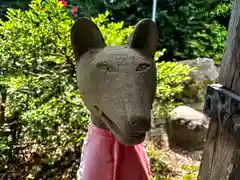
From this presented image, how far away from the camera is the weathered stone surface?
6.97ft

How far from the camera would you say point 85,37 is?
0.63m

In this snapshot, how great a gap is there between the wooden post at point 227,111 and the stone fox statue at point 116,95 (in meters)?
0.39

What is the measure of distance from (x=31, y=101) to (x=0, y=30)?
405 millimetres

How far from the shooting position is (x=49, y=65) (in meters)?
1.43

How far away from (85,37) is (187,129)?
1689 mm

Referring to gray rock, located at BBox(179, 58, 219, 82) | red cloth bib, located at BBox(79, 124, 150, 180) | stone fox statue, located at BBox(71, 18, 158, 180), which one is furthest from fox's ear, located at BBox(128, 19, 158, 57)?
gray rock, located at BBox(179, 58, 219, 82)

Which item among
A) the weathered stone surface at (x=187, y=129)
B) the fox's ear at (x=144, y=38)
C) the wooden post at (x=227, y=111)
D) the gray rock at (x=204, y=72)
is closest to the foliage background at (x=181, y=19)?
the gray rock at (x=204, y=72)

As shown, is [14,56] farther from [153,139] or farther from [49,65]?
[153,139]

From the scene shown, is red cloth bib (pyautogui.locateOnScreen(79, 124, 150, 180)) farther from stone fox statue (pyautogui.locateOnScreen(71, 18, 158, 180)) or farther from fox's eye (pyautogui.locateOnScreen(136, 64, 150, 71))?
fox's eye (pyautogui.locateOnScreen(136, 64, 150, 71))

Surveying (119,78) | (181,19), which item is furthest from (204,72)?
(119,78)

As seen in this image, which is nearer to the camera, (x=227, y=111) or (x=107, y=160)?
(x=107, y=160)

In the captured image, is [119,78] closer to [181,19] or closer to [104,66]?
[104,66]

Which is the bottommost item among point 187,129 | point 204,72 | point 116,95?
point 187,129

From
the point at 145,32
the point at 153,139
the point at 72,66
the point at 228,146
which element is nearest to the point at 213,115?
the point at 228,146
